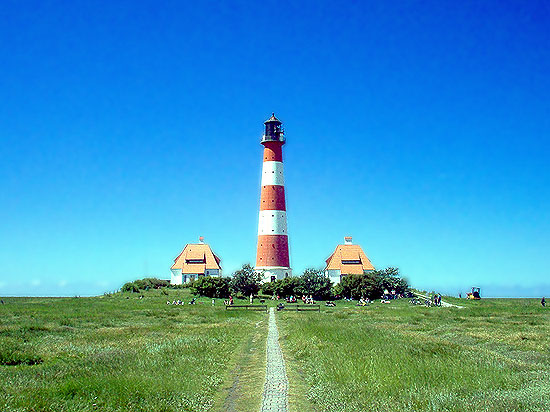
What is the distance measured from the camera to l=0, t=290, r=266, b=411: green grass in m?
12.3

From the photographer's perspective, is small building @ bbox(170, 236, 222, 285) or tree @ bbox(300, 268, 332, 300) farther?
small building @ bbox(170, 236, 222, 285)

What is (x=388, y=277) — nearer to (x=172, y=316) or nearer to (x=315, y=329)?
(x=172, y=316)

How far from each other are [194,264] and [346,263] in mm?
23815

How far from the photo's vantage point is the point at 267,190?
237 ft

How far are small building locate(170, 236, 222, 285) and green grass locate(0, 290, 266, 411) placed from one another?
177 feet

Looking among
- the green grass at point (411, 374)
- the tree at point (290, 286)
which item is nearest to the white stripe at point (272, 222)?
the tree at point (290, 286)

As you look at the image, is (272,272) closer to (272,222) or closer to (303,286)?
(303,286)

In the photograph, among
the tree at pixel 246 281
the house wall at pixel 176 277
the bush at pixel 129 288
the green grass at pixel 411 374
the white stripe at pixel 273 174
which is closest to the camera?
the green grass at pixel 411 374

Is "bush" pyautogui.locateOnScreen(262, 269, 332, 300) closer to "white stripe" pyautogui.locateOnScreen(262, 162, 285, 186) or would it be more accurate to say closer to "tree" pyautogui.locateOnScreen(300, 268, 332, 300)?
"tree" pyautogui.locateOnScreen(300, 268, 332, 300)

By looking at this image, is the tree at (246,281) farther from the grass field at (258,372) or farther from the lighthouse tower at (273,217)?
the grass field at (258,372)

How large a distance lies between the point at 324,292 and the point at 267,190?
1504 centimetres

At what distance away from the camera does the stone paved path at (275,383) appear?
13128mm

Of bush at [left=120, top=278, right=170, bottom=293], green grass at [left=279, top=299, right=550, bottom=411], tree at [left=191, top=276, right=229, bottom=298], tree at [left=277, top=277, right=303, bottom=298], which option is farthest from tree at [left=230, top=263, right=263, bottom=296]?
green grass at [left=279, top=299, right=550, bottom=411]

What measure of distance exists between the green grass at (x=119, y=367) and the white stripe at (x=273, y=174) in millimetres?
40738
